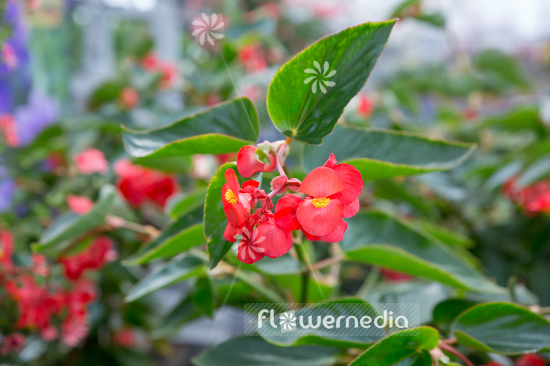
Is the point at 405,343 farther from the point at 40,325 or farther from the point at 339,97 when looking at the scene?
the point at 40,325

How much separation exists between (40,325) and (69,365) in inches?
11.9

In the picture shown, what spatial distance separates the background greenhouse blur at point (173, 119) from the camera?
61 centimetres

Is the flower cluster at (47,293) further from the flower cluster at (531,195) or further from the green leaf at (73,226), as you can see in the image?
the flower cluster at (531,195)

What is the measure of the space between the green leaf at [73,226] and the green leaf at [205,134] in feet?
0.55

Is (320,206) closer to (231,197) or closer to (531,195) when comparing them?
(231,197)

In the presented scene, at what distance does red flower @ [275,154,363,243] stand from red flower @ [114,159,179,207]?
18.5 inches

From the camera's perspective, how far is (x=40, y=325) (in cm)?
51

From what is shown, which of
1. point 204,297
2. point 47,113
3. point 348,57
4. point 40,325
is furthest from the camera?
point 47,113

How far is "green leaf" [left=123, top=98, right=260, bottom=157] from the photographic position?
27cm

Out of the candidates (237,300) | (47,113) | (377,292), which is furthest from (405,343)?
(47,113)

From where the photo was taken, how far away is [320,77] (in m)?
0.24

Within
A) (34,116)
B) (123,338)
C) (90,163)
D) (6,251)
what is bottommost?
(123,338)

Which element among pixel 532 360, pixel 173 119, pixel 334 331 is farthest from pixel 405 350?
pixel 173 119

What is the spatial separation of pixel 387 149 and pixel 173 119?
1.05 feet
